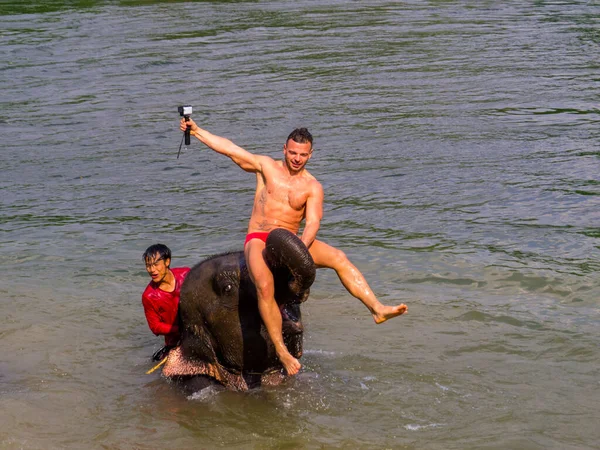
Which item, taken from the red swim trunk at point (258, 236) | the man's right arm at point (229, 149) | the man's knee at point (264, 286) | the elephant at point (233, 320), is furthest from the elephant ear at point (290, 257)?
the man's right arm at point (229, 149)

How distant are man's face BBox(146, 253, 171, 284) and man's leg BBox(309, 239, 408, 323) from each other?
104cm

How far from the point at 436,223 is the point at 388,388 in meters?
3.83

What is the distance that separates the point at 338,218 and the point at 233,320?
180 inches

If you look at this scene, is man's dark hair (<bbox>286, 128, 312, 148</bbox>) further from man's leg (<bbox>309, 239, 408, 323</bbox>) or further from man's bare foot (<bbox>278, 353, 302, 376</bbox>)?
man's bare foot (<bbox>278, 353, 302, 376</bbox>)

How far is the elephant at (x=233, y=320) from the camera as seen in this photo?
260 inches

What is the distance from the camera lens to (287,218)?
293 inches

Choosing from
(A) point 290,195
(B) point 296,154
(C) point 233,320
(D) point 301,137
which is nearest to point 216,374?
(C) point 233,320

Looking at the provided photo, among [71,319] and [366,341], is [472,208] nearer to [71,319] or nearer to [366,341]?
[366,341]

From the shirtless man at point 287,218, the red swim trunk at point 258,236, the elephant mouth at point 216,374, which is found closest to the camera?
the shirtless man at point 287,218

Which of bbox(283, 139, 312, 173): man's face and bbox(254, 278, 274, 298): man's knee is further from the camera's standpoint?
bbox(283, 139, 312, 173): man's face

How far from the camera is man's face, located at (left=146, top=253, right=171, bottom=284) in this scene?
23.0 ft

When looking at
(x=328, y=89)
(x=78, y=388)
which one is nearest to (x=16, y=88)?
(x=328, y=89)

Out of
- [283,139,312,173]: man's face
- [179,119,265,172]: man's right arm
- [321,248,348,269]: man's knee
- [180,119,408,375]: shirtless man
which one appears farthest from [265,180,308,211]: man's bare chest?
[321,248,348,269]: man's knee

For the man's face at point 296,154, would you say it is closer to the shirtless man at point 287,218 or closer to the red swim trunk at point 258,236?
the shirtless man at point 287,218
